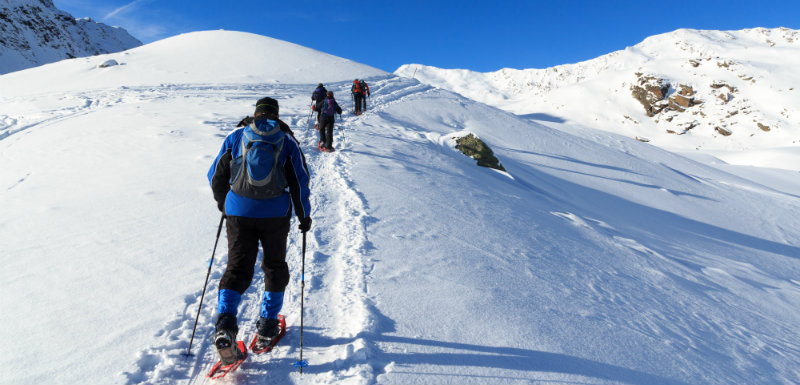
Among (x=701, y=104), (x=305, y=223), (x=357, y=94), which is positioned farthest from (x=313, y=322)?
(x=701, y=104)

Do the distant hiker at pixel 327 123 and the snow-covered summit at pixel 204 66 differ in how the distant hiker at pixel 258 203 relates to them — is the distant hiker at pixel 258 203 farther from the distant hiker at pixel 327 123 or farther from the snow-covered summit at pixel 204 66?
the snow-covered summit at pixel 204 66

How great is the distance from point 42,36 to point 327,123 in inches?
3688

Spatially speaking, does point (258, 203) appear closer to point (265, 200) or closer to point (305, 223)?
point (265, 200)

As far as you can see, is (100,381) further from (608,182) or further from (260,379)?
(608,182)

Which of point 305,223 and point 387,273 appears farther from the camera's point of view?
point 387,273

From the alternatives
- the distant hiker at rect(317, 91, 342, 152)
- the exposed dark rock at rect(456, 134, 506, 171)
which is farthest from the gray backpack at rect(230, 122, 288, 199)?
the exposed dark rock at rect(456, 134, 506, 171)

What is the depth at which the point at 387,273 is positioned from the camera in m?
4.25

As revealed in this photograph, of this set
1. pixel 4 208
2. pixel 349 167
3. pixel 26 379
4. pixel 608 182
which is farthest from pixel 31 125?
pixel 608 182

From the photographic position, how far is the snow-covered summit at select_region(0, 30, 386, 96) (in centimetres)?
1961

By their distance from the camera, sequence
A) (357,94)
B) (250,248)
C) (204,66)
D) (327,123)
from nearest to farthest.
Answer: (250,248), (327,123), (357,94), (204,66)

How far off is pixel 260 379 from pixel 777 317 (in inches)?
291

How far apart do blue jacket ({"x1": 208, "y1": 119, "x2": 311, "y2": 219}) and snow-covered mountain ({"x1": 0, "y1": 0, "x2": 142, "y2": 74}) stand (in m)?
75.1

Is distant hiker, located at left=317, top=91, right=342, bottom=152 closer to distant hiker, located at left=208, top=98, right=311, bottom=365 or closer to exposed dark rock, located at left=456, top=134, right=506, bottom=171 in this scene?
exposed dark rock, located at left=456, top=134, right=506, bottom=171

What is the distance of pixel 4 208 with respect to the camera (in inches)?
209
